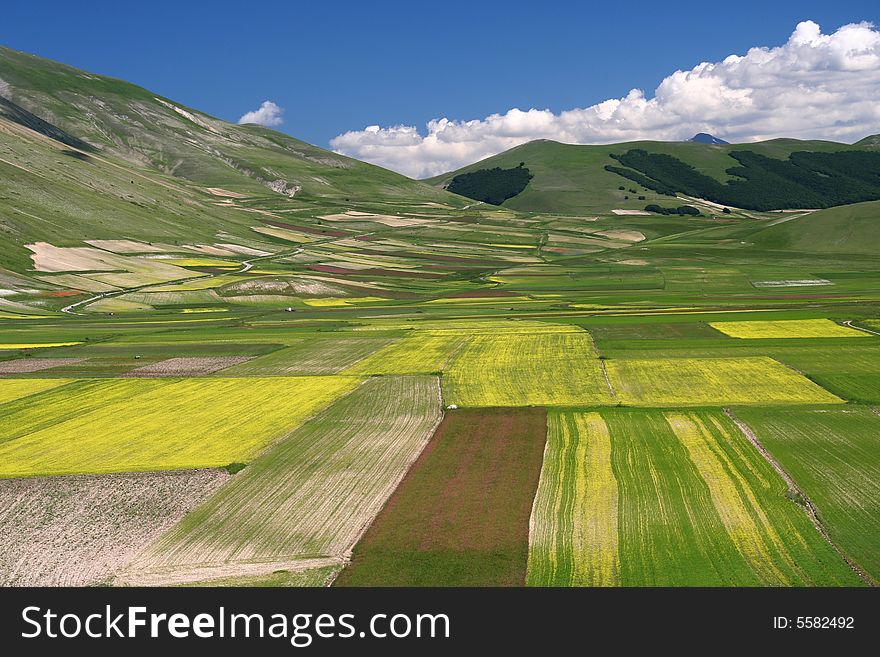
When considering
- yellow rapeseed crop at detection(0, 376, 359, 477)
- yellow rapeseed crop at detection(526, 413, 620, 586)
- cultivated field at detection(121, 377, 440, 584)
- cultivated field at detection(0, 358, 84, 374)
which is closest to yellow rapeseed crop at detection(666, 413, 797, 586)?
yellow rapeseed crop at detection(526, 413, 620, 586)

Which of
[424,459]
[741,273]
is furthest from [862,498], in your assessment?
[741,273]

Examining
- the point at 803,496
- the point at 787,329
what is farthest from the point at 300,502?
the point at 787,329

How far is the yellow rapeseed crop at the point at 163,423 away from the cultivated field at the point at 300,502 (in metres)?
3.44

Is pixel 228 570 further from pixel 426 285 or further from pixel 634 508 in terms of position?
pixel 426 285

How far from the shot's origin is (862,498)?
32344 mm

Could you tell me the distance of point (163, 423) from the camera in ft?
165

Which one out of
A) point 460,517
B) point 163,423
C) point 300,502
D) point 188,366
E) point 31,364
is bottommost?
point 460,517

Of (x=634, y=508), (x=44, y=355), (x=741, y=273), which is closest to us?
(x=634, y=508)

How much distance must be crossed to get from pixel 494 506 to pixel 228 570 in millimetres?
11851

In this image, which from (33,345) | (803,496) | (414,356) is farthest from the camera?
(33,345)

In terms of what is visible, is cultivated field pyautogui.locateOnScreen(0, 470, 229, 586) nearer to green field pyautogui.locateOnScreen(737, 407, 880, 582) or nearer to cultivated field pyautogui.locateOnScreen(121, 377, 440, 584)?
cultivated field pyautogui.locateOnScreen(121, 377, 440, 584)

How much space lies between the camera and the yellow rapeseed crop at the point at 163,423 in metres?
41.7

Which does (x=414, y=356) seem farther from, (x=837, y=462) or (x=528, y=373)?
(x=837, y=462)

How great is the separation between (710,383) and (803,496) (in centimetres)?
2421
